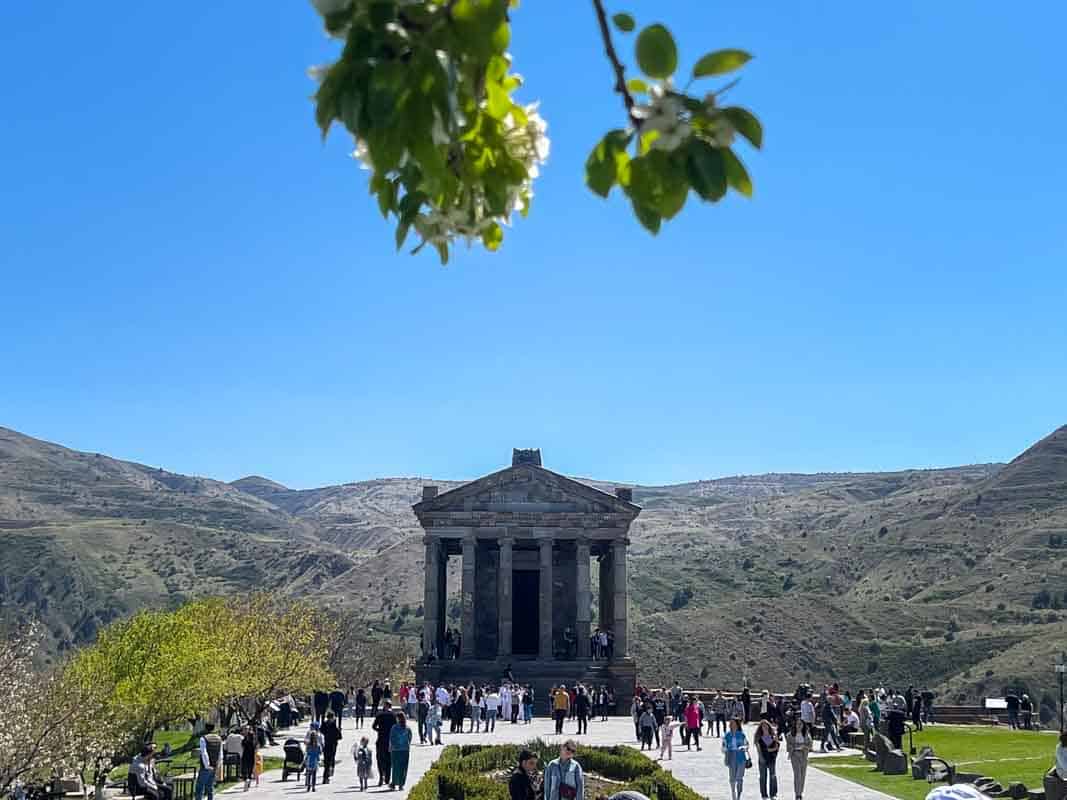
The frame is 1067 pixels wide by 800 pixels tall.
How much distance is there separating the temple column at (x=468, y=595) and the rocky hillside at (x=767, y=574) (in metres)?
24.9

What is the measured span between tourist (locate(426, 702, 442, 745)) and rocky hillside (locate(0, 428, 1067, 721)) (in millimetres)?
39061

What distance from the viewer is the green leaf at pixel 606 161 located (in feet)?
9.95

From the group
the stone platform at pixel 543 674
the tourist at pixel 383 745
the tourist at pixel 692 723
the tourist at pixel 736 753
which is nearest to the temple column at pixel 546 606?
the stone platform at pixel 543 674

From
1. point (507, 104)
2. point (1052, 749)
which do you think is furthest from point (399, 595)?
point (507, 104)

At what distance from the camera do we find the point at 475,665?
4597 cm

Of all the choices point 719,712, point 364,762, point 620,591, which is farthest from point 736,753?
point 620,591

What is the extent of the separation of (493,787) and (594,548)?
31.9m

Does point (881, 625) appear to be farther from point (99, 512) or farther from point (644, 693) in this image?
point (99, 512)

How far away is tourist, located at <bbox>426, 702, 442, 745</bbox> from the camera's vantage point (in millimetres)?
32656

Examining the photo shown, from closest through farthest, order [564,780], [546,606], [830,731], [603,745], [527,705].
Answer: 1. [564,780]
2. [603,745]
3. [830,731]
4. [527,705]
5. [546,606]

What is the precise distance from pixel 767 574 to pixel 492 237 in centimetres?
10657

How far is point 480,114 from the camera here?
3.08m

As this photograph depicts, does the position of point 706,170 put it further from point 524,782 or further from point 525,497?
point 525,497

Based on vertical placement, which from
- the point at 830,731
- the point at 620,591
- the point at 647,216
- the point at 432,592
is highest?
the point at 620,591
